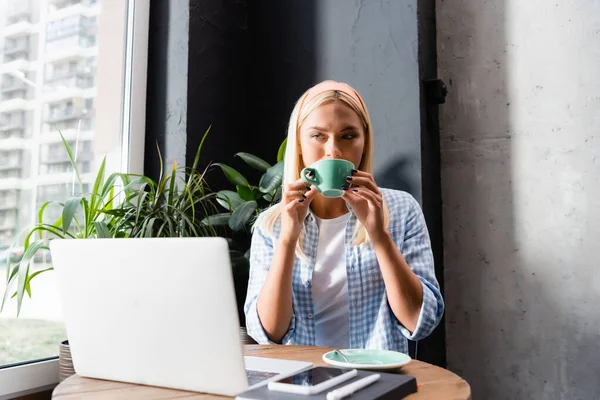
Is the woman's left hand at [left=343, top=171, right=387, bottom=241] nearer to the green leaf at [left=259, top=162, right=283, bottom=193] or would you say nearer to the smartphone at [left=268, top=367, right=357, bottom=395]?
the smartphone at [left=268, top=367, right=357, bottom=395]

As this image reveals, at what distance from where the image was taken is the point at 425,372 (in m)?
0.96

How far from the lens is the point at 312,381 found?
0.78 metres

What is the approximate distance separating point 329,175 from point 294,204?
14 centimetres

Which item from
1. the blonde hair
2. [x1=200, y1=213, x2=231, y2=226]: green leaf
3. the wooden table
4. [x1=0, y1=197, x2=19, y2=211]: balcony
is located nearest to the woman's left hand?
the blonde hair

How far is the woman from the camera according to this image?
1310mm

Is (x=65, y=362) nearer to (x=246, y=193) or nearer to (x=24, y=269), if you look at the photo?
(x=24, y=269)

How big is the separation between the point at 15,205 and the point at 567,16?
202cm

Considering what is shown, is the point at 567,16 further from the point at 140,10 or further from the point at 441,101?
the point at 140,10

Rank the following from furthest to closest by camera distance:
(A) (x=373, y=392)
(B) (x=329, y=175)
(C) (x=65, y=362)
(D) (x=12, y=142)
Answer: (D) (x=12, y=142) < (C) (x=65, y=362) < (B) (x=329, y=175) < (A) (x=373, y=392)

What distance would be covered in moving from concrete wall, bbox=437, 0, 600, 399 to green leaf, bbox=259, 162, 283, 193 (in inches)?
27.4

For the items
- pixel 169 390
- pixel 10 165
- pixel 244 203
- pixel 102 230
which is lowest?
pixel 169 390

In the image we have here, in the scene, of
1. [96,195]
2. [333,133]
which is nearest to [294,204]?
[333,133]

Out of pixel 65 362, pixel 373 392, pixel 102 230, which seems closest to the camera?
pixel 373 392

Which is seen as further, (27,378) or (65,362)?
(27,378)
